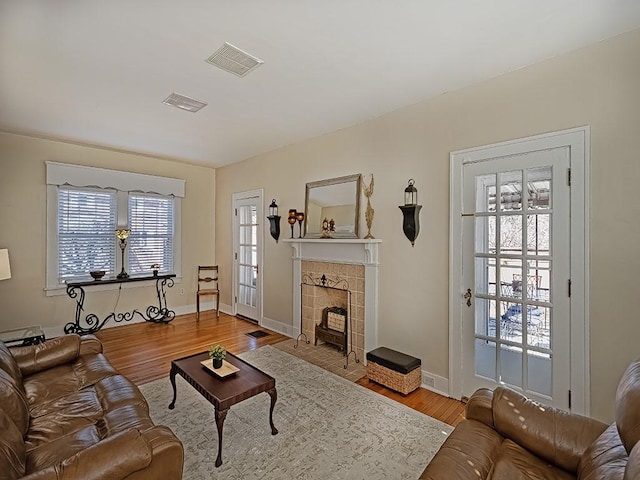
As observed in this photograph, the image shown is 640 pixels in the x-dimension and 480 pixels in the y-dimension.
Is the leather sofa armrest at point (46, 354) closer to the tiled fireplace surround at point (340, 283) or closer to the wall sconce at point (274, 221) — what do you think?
the tiled fireplace surround at point (340, 283)

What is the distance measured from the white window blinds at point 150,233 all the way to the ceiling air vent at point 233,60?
3674 mm

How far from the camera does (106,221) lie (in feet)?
16.6

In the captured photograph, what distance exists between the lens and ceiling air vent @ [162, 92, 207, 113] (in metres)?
3.13

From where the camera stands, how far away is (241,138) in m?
4.45

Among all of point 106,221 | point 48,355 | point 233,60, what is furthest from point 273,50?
point 106,221

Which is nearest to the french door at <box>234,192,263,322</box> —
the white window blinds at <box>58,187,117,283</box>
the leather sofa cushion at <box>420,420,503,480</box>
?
the white window blinds at <box>58,187,117,283</box>

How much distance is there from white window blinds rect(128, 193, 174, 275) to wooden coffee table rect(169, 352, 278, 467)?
341 centimetres

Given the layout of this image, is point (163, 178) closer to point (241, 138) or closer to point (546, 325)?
point (241, 138)

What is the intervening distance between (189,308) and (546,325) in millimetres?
5573

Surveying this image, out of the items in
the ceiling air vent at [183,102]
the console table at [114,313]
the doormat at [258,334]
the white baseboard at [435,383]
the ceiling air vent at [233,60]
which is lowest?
the doormat at [258,334]

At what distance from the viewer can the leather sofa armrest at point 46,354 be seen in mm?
2371

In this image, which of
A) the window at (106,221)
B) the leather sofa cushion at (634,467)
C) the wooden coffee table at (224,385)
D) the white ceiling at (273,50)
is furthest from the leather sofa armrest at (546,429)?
the window at (106,221)

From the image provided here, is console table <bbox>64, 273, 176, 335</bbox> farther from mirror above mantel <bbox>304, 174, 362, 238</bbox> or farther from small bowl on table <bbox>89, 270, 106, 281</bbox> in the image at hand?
mirror above mantel <bbox>304, 174, 362, 238</bbox>

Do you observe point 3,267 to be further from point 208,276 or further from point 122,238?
point 208,276
